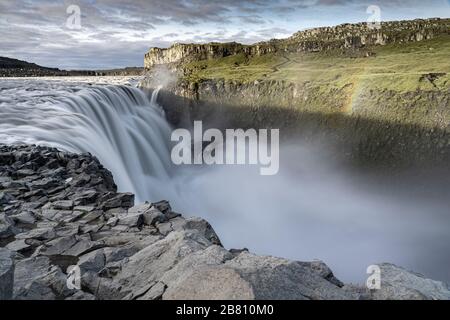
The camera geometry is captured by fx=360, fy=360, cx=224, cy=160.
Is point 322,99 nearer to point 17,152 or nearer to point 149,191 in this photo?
point 149,191

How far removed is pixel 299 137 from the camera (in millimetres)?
60875

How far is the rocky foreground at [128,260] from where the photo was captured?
278 inches

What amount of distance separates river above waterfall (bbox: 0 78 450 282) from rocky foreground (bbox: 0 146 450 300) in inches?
397

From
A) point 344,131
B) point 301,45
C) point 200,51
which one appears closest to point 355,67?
point 344,131

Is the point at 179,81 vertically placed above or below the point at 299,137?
above

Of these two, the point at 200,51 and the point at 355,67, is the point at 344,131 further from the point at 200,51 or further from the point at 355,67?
the point at 200,51

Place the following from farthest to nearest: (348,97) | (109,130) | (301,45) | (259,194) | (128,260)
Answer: (301,45)
(348,97)
(259,194)
(109,130)
(128,260)

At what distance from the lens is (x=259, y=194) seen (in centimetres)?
4316

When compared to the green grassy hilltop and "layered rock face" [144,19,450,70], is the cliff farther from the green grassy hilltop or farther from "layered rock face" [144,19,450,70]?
"layered rock face" [144,19,450,70]

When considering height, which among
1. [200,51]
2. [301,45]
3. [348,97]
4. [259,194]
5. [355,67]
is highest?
[301,45]

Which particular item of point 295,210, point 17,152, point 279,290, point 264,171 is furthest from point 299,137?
point 279,290

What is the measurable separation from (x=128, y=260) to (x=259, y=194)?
114ft

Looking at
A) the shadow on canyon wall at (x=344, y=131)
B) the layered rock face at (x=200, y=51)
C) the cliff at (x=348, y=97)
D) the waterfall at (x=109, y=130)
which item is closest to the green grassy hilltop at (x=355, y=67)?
the cliff at (x=348, y=97)
